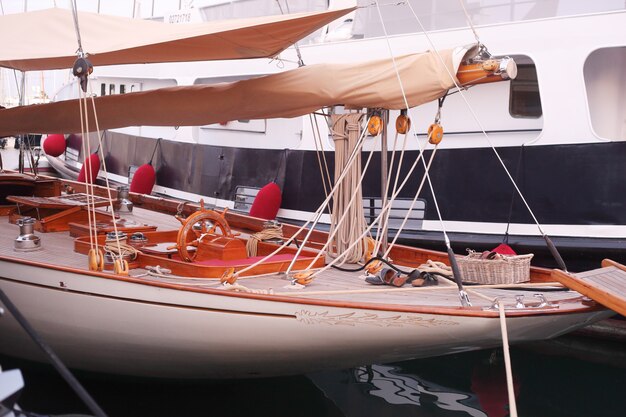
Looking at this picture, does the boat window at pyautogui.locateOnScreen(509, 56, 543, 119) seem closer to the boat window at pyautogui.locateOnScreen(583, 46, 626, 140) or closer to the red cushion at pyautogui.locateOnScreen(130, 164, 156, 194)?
the boat window at pyautogui.locateOnScreen(583, 46, 626, 140)

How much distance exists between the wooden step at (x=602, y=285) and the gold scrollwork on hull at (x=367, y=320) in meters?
0.79

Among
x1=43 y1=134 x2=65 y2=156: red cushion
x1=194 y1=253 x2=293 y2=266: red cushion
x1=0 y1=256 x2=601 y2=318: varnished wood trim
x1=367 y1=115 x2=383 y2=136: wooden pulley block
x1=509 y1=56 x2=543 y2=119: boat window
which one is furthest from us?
x1=43 y1=134 x2=65 y2=156: red cushion

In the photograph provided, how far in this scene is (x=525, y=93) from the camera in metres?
7.79

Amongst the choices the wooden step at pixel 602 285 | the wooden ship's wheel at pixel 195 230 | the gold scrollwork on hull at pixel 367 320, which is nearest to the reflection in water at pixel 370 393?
the wooden ship's wheel at pixel 195 230

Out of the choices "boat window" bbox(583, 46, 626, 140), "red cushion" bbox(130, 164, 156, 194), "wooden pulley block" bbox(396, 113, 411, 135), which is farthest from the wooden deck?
"red cushion" bbox(130, 164, 156, 194)

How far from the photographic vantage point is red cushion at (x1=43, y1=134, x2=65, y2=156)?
14.6 meters

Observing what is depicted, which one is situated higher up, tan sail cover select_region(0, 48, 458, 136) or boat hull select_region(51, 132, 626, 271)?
tan sail cover select_region(0, 48, 458, 136)

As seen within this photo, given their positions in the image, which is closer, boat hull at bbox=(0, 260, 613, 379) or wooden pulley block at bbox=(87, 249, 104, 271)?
boat hull at bbox=(0, 260, 613, 379)

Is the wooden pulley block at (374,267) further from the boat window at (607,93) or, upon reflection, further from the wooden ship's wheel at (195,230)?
the boat window at (607,93)

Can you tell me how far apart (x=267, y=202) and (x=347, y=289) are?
3391 mm

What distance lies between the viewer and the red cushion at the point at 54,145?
14570mm

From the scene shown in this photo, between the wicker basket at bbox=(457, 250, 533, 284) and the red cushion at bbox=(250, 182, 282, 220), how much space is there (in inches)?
137

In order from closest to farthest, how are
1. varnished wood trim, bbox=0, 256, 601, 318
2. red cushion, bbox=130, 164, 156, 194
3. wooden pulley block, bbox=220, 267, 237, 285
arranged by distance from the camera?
varnished wood trim, bbox=0, 256, 601, 318, wooden pulley block, bbox=220, 267, 237, 285, red cushion, bbox=130, 164, 156, 194

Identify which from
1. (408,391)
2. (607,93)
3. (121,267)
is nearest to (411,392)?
(408,391)
